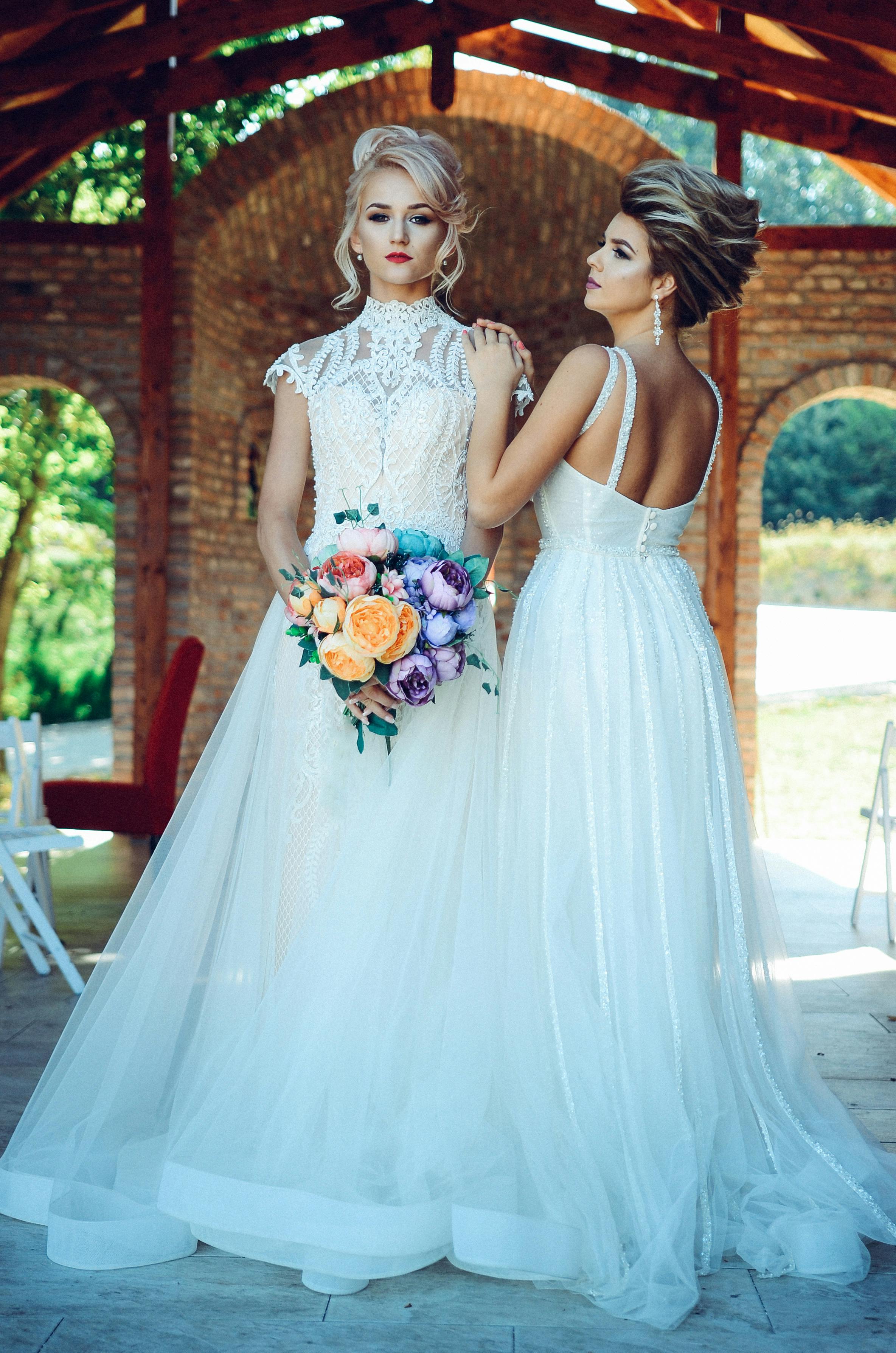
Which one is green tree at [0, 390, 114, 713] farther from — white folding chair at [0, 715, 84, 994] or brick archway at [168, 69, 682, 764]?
white folding chair at [0, 715, 84, 994]

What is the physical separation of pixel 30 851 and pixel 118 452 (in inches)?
164

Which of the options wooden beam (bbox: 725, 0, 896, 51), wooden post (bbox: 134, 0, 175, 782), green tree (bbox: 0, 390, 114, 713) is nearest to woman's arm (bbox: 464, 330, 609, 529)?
wooden beam (bbox: 725, 0, 896, 51)

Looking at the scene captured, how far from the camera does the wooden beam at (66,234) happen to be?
7402mm

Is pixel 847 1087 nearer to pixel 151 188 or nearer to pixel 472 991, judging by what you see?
pixel 472 991

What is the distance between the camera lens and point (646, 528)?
231 centimetres

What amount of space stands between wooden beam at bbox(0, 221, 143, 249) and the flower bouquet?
6063 mm

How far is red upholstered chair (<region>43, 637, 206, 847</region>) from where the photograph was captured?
475cm

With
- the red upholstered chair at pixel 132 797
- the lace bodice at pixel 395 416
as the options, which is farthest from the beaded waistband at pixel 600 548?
the red upholstered chair at pixel 132 797

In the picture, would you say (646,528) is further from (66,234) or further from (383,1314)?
(66,234)

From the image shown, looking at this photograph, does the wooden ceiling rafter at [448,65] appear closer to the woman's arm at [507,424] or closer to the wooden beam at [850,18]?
the wooden beam at [850,18]

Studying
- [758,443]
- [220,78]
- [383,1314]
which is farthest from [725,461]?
[383,1314]

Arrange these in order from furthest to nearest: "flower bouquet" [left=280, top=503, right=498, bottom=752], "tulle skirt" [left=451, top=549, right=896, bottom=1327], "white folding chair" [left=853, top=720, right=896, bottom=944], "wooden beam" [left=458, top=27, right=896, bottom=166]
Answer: "wooden beam" [left=458, top=27, right=896, bottom=166] < "white folding chair" [left=853, top=720, right=896, bottom=944] < "flower bouquet" [left=280, top=503, right=498, bottom=752] < "tulle skirt" [left=451, top=549, right=896, bottom=1327]

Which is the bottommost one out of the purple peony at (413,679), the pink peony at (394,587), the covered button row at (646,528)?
the purple peony at (413,679)

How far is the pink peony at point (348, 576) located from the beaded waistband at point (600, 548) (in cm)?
41
